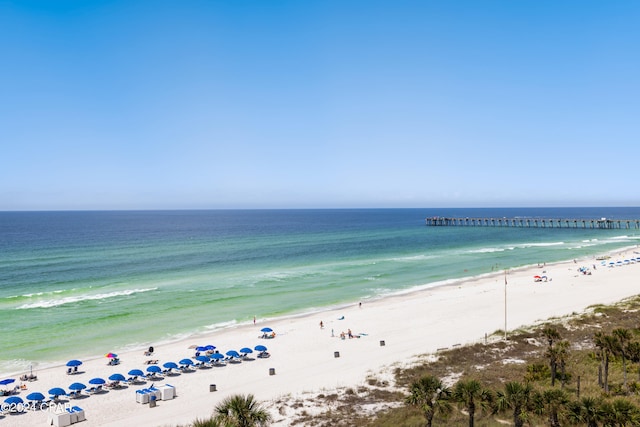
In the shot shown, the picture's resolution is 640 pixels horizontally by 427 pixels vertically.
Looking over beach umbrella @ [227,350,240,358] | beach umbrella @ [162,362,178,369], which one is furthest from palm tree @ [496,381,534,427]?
beach umbrella @ [162,362,178,369]

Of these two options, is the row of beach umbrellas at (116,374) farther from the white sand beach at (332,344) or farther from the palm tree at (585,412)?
the palm tree at (585,412)

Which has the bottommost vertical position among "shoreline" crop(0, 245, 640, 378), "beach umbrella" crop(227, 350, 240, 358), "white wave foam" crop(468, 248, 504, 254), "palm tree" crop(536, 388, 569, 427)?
"shoreline" crop(0, 245, 640, 378)

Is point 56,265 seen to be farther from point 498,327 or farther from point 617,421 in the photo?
point 617,421

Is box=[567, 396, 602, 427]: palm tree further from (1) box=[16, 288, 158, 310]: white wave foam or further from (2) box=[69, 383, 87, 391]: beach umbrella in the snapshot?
(1) box=[16, 288, 158, 310]: white wave foam

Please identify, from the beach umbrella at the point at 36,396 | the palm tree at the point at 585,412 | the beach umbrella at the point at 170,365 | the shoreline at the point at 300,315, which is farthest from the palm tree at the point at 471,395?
the shoreline at the point at 300,315

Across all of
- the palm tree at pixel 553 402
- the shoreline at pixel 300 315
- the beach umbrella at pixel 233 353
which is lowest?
the shoreline at pixel 300 315

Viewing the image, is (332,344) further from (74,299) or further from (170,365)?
(74,299)
